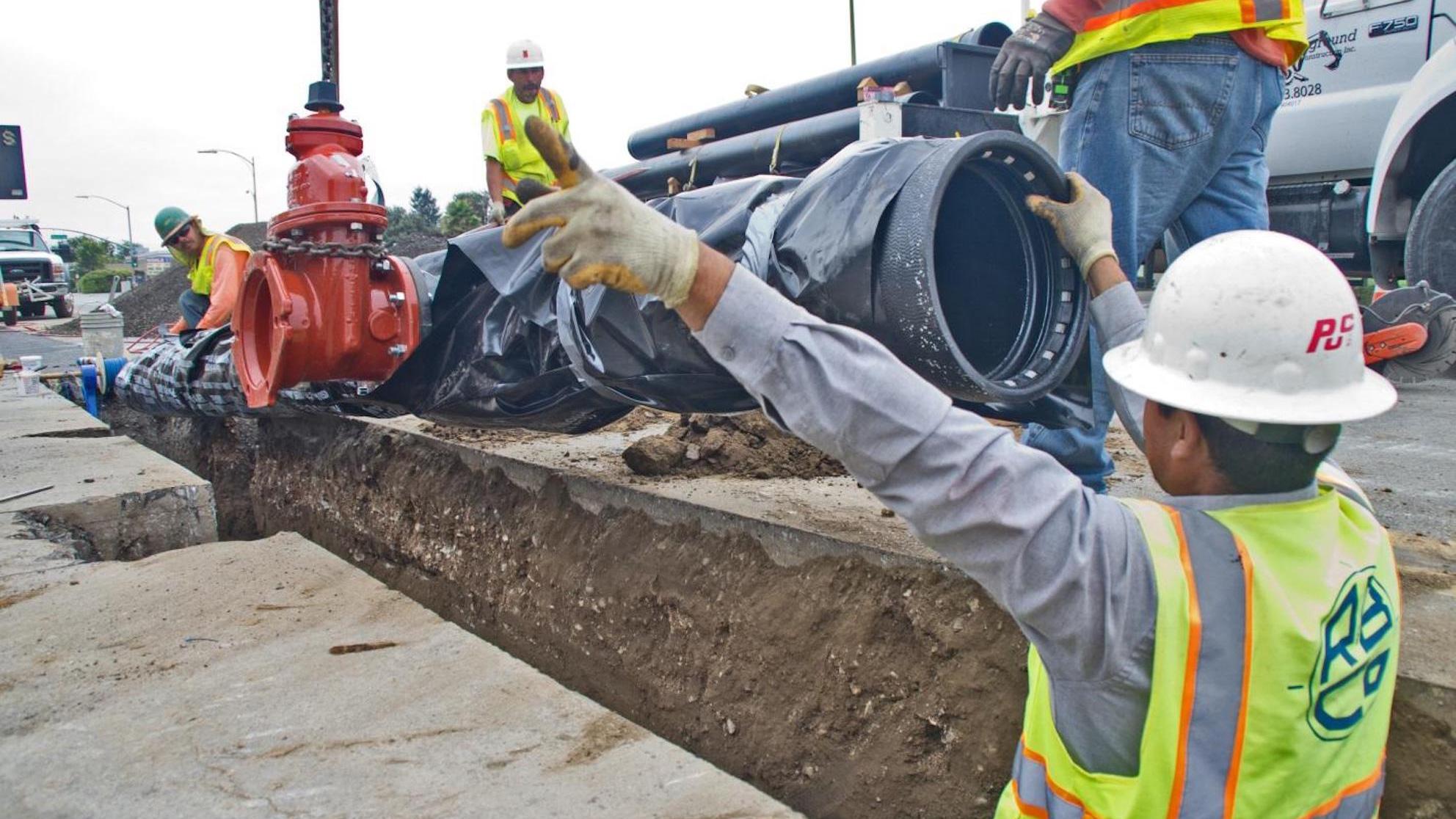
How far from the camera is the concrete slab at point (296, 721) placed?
6.22 feet

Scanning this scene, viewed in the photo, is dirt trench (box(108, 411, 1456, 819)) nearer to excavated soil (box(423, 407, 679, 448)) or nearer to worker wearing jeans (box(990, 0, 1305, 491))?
excavated soil (box(423, 407, 679, 448))

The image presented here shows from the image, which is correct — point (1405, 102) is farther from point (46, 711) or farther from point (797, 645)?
point (46, 711)

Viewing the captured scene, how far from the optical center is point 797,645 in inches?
112

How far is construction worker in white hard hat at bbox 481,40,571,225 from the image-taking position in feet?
19.5

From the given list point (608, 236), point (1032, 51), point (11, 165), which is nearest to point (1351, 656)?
point (608, 236)

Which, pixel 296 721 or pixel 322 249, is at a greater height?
pixel 322 249

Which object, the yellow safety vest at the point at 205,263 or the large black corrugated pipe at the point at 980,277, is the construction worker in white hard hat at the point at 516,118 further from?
the large black corrugated pipe at the point at 980,277

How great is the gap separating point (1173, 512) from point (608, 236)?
0.75 meters

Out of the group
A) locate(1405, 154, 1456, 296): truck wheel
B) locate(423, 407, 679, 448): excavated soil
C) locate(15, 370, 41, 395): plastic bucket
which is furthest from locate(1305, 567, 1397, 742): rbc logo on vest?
locate(15, 370, 41, 395): plastic bucket

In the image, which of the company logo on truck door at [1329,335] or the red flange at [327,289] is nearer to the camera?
the company logo on truck door at [1329,335]

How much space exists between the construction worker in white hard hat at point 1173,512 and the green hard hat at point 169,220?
647 centimetres

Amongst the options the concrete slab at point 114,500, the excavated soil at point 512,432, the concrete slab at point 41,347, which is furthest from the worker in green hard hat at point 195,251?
the concrete slab at point 41,347

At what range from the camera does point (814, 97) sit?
7164 millimetres

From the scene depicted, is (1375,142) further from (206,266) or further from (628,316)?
(206,266)
